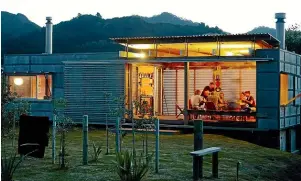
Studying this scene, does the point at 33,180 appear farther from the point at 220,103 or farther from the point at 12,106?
the point at 220,103

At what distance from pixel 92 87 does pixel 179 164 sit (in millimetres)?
8675

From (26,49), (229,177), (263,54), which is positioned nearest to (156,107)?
(263,54)

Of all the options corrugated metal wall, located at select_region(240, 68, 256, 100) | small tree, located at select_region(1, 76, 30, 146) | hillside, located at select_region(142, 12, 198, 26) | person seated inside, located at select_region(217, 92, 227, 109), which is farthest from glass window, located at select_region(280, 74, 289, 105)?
hillside, located at select_region(142, 12, 198, 26)

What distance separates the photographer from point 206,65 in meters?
19.4

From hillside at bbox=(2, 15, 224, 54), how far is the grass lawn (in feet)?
123

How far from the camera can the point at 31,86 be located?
2078cm

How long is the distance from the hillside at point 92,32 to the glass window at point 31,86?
1218 inches

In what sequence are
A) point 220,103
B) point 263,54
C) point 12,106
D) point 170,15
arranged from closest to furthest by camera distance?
1. point 12,106
2. point 263,54
3. point 220,103
4. point 170,15

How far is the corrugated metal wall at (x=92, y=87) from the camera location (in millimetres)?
18391

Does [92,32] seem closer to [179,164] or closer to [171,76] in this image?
[171,76]

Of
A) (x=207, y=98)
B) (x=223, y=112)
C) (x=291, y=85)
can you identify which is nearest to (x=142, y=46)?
(x=207, y=98)

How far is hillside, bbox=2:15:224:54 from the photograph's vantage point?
52812 millimetres

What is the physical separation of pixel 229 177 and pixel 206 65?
10041mm

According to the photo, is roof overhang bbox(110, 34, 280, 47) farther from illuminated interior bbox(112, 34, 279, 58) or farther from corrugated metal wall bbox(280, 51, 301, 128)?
corrugated metal wall bbox(280, 51, 301, 128)
